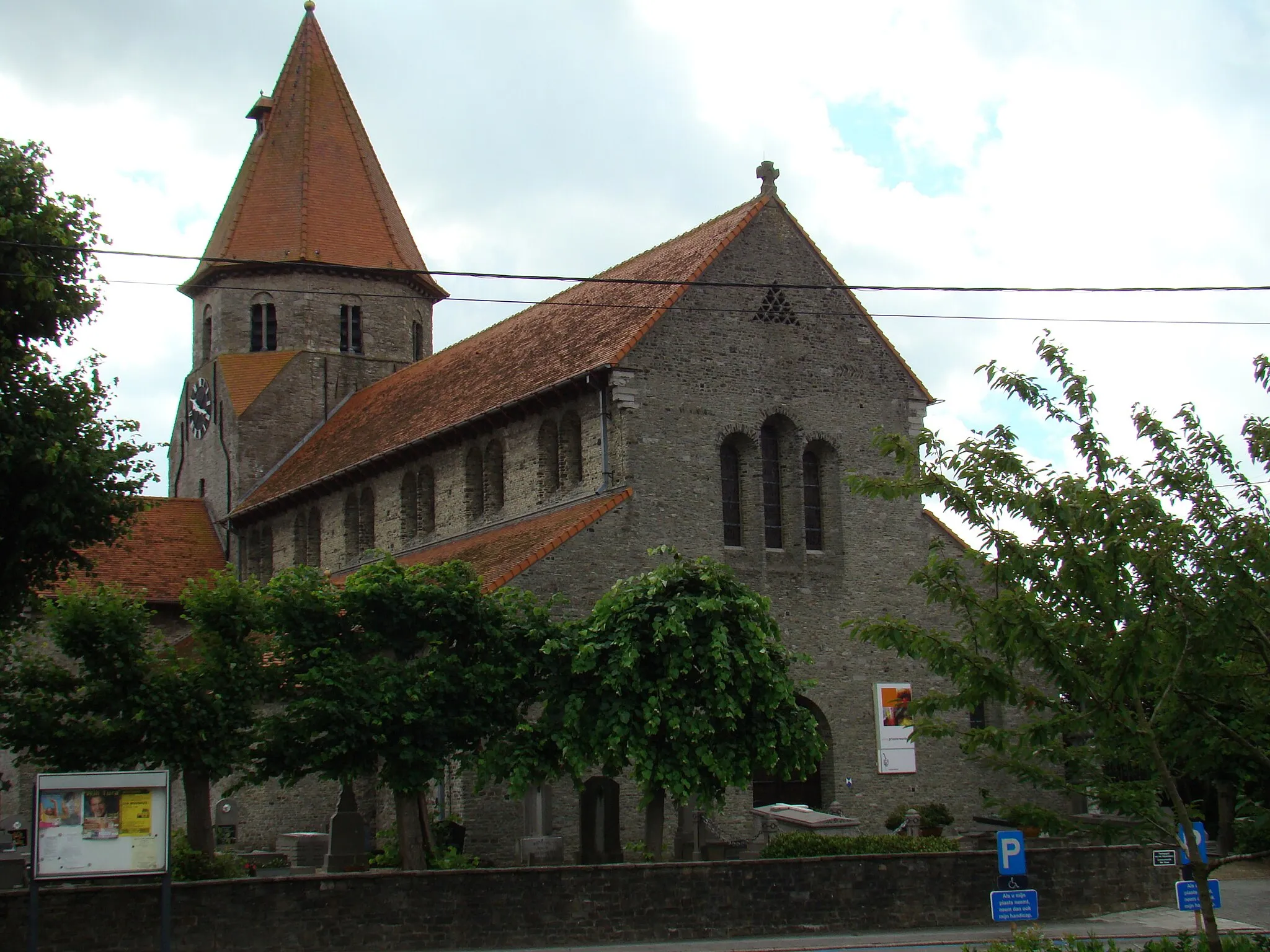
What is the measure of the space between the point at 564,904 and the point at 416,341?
1271 inches

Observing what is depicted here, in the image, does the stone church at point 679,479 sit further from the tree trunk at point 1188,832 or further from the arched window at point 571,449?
the tree trunk at point 1188,832

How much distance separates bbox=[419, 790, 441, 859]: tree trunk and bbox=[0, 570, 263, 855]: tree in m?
3.08

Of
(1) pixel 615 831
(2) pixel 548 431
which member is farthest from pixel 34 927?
(2) pixel 548 431

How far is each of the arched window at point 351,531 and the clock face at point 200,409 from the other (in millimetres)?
11597

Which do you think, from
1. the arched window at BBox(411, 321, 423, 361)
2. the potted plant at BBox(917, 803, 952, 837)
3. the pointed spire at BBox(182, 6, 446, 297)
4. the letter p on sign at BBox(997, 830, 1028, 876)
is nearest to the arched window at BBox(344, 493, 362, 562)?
the pointed spire at BBox(182, 6, 446, 297)

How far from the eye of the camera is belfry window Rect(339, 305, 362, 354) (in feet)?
159

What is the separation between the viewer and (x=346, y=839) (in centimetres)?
2645

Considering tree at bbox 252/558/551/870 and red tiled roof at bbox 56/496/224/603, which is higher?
red tiled roof at bbox 56/496/224/603

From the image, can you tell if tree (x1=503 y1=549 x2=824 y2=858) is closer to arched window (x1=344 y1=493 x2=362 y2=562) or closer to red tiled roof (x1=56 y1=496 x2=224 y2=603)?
arched window (x1=344 y1=493 x2=362 y2=562)

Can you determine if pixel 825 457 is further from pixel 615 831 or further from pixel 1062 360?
pixel 1062 360

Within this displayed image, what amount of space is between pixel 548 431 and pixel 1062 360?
1781cm

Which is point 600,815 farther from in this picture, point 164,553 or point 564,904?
point 164,553

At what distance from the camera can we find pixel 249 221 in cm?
4884

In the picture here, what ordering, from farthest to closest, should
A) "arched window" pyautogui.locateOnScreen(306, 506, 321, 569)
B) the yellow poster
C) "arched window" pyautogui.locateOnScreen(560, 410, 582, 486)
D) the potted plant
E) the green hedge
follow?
1. "arched window" pyautogui.locateOnScreen(306, 506, 321, 569)
2. "arched window" pyautogui.locateOnScreen(560, 410, 582, 486)
3. the potted plant
4. the green hedge
5. the yellow poster
